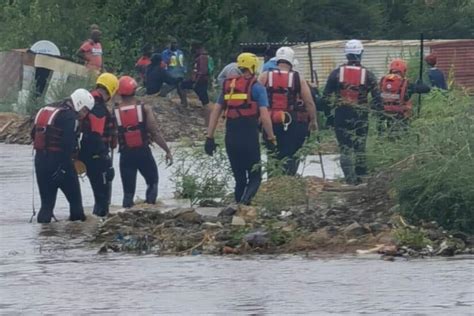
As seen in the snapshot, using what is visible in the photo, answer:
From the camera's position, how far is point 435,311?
34.3 feet

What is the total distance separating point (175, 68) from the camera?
36.1 meters

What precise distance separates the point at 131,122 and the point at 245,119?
1.42 meters

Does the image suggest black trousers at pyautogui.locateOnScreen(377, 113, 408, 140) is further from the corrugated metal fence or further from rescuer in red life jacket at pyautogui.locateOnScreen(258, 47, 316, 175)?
the corrugated metal fence

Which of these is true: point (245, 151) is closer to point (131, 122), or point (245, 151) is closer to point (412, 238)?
point (131, 122)

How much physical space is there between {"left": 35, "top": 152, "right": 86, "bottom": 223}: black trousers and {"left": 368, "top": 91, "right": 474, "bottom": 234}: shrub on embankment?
3.53 m

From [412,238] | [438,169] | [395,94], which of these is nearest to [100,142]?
[395,94]

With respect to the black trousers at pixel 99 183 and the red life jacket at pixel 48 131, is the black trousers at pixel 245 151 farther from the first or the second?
the red life jacket at pixel 48 131

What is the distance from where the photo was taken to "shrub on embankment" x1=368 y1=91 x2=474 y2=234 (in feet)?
45.4

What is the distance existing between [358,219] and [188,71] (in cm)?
2456

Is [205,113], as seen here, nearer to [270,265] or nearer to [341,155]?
[341,155]

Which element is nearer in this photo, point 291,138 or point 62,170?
point 62,170

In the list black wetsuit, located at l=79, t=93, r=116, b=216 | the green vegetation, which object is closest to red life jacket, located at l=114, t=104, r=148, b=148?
black wetsuit, located at l=79, t=93, r=116, b=216

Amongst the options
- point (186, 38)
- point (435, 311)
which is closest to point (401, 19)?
point (186, 38)

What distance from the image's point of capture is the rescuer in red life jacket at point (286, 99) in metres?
18.3
